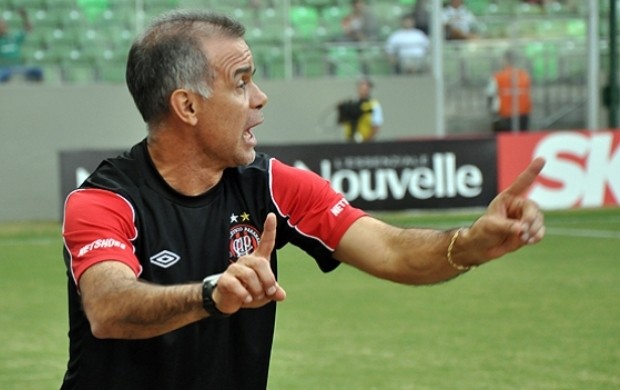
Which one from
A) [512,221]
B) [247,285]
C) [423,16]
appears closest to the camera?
[247,285]

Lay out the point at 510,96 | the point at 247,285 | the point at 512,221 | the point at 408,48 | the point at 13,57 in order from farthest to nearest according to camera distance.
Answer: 1. the point at 408,48
2. the point at 510,96
3. the point at 13,57
4. the point at 512,221
5. the point at 247,285

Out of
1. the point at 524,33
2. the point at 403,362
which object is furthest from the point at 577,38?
the point at 403,362

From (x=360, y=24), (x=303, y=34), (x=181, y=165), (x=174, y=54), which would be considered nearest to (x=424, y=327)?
(x=181, y=165)

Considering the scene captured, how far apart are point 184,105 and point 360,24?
70.6 ft

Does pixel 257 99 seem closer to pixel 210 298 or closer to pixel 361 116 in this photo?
pixel 210 298

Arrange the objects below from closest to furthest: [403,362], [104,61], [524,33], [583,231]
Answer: [403,362] → [583,231] → [104,61] → [524,33]

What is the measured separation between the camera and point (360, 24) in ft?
83.9

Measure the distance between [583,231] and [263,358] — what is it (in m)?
14.6

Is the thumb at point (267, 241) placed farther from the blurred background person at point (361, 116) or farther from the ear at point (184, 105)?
the blurred background person at point (361, 116)

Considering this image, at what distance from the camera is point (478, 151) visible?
803 inches

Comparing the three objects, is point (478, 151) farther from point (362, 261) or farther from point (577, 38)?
point (362, 261)

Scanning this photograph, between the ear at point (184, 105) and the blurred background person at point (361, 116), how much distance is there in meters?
20.0

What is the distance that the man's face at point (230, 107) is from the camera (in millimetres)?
4289

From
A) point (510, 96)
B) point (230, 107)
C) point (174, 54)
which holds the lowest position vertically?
point (510, 96)
